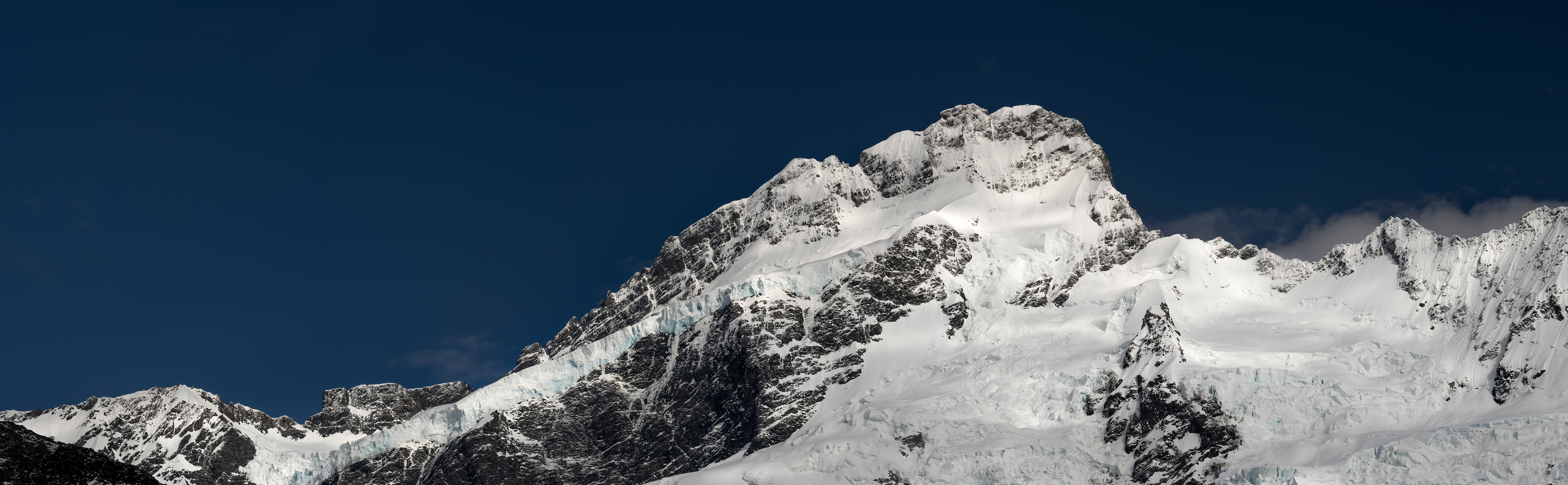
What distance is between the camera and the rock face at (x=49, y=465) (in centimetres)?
7694

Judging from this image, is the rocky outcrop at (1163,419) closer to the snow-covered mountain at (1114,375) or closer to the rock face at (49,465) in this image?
the snow-covered mountain at (1114,375)

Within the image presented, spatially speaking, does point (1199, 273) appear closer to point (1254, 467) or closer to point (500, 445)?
point (1254, 467)

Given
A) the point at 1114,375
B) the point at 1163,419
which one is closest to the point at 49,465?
the point at 1163,419

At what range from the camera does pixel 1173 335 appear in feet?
508

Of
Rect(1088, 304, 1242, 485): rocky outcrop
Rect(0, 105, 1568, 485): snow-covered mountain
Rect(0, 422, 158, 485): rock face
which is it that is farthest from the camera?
Rect(1088, 304, 1242, 485): rocky outcrop

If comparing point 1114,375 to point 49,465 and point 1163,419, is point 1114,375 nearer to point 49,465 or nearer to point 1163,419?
point 1163,419

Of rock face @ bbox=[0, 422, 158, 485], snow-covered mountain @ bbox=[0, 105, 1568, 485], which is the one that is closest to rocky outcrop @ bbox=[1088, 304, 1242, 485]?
snow-covered mountain @ bbox=[0, 105, 1568, 485]

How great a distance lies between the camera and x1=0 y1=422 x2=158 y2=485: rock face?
76.9 metres

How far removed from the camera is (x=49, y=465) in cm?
7819

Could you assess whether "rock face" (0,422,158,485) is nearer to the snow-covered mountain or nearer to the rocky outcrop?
the snow-covered mountain

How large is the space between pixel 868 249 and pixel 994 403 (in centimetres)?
4550

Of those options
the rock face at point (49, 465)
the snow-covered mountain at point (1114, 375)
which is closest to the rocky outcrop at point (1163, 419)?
the snow-covered mountain at point (1114, 375)

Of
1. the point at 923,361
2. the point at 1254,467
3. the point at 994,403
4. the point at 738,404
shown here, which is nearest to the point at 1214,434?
the point at 1254,467

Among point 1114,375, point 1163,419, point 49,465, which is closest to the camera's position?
point 49,465
